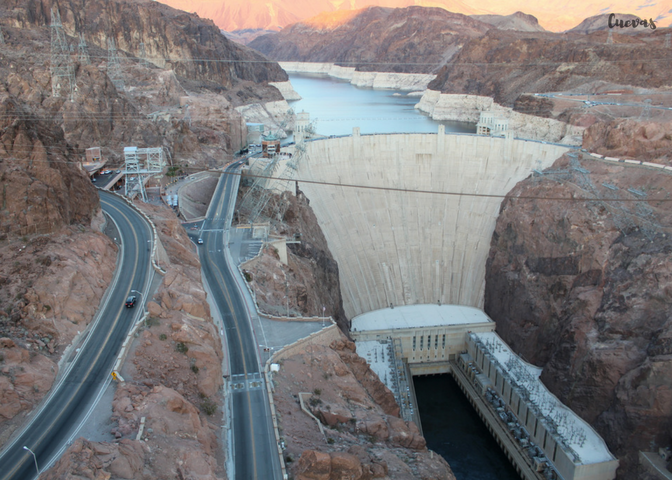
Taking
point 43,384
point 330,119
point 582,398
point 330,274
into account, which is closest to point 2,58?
point 330,274

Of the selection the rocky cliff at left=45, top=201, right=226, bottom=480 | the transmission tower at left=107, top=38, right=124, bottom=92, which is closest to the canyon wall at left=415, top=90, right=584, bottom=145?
the transmission tower at left=107, top=38, right=124, bottom=92

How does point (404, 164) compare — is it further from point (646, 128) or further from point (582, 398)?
point (582, 398)

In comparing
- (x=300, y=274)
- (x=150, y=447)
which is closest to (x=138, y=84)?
(x=300, y=274)

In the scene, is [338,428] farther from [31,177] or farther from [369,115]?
[369,115]

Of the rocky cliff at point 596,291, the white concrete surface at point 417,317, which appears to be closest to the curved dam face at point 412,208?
the white concrete surface at point 417,317

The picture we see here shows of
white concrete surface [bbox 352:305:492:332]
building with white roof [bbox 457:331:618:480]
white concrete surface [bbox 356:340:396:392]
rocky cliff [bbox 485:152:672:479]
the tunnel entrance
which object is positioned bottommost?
the tunnel entrance

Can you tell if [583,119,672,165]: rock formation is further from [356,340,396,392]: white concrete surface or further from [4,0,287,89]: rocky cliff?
[4,0,287,89]: rocky cliff
